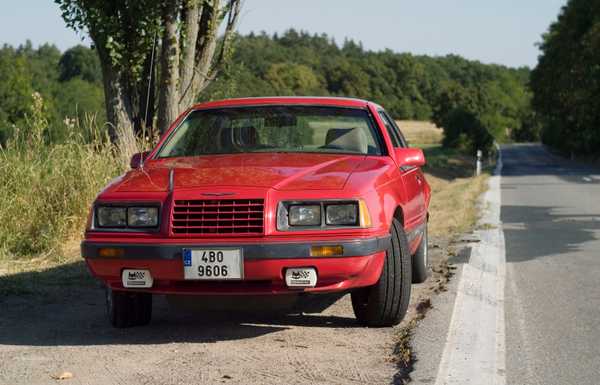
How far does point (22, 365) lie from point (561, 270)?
17.2 feet

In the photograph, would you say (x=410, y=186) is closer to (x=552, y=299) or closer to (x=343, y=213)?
(x=552, y=299)

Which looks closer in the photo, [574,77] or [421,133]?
[574,77]

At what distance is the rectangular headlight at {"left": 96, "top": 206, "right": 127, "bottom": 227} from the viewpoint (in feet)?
17.9

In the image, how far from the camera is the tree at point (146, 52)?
42.8 feet

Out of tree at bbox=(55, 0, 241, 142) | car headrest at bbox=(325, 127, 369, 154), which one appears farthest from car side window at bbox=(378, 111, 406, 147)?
tree at bbox=(55, 0, 241, 142)

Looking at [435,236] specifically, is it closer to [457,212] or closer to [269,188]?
[457,212]

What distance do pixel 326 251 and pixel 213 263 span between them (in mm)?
629

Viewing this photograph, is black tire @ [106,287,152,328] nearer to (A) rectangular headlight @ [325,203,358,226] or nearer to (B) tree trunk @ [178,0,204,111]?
(A) rectangular headlight @ [325,203,358,226]

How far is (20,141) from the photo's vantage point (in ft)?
35.9

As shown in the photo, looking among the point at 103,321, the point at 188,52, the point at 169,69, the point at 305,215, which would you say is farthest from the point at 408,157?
the point at 188,52

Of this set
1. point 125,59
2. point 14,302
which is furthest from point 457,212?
point 14,302

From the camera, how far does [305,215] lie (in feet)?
17.4

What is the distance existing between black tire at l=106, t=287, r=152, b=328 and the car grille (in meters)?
0.78

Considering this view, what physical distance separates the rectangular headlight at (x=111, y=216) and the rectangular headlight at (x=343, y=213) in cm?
121
